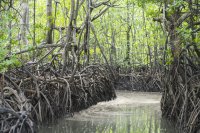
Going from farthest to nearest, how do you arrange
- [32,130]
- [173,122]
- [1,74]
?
[173,122] → [1,74] → [32,130]

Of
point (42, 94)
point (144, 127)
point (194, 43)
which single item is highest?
point (194, 43)

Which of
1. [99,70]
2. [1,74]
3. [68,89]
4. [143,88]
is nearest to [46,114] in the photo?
[68,89]

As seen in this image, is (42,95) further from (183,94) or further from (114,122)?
(183,94)

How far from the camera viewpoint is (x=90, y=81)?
1055 cm

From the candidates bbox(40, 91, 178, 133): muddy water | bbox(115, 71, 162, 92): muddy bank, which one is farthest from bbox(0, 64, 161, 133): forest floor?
bbox(115, 71, 162, 92): muddy bank

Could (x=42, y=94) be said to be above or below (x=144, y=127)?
above

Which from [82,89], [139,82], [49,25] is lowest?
[139,82]

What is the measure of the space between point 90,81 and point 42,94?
12.3 feet

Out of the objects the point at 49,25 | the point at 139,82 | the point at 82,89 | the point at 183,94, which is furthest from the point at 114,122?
the point at 139,82

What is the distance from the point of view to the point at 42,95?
22.8 ft

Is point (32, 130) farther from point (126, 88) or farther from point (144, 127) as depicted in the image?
point (126, 88)

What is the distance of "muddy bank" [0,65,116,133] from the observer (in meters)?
4.73

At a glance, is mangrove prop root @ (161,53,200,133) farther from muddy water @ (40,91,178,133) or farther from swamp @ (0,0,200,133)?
muddy water @ (40,91,178,133)

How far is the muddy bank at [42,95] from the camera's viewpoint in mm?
4730
